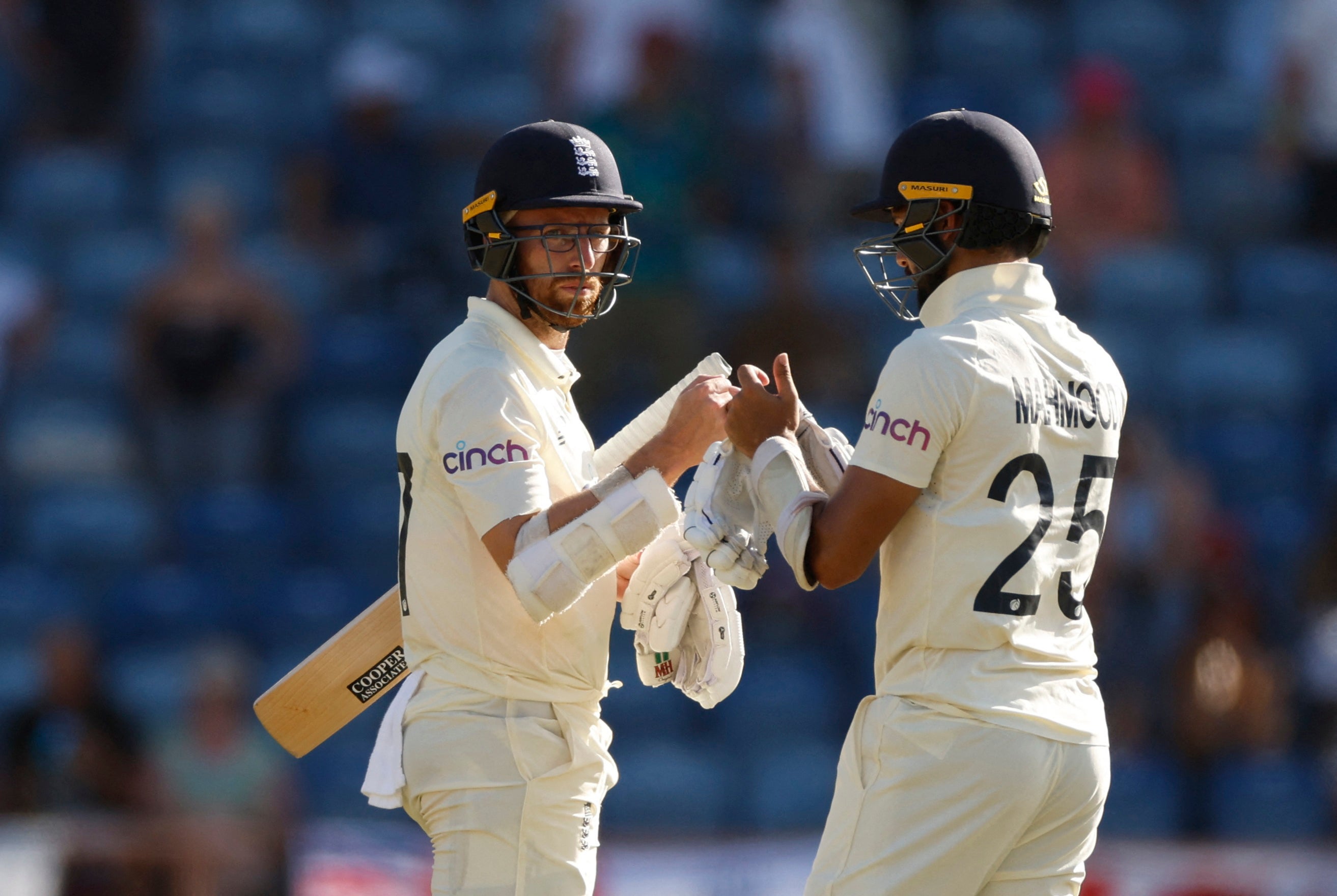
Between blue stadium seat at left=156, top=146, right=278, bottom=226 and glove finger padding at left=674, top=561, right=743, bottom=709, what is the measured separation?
18.6 feet

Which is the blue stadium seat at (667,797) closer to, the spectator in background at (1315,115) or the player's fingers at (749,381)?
the player's fingers at (749,381)

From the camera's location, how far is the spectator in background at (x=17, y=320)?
26.6 feet

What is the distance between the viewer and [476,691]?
328 cm

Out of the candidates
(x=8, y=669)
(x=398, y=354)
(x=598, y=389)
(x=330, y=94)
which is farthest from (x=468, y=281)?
(x=8, y=669)

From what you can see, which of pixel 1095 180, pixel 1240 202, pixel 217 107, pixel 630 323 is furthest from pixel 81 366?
pixel 1240 202

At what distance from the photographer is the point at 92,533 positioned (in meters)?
7.61

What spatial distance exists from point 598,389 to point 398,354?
1217 mm

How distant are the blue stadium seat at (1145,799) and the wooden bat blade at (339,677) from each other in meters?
3.82

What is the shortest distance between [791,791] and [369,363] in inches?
115

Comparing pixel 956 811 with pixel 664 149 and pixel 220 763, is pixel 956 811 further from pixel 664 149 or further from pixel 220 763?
pixel 664 149

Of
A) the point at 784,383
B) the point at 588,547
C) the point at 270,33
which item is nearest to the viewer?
the point at 588,547

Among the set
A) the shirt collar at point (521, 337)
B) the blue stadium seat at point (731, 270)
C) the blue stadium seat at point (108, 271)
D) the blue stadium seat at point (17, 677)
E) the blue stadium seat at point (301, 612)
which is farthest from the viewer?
the blue stadium seat at point (108, 271)

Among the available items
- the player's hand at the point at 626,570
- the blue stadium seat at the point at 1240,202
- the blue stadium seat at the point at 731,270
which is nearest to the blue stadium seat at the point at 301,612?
the blue stadium seat at the point at 731,270

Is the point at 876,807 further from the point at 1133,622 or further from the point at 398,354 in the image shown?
the point at 398,354
